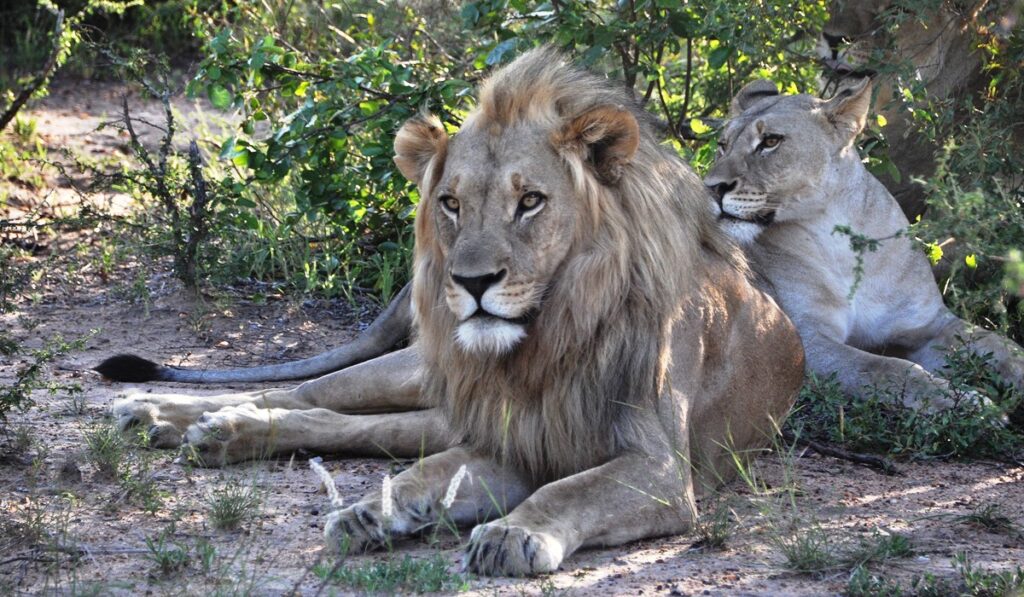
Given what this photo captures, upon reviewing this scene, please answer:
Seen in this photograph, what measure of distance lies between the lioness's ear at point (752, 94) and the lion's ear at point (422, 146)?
219cm

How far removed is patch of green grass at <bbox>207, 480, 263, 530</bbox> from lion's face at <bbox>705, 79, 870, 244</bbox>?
241 centimetres

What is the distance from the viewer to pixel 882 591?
9.62 feet

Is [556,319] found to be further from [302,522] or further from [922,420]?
[922,420]

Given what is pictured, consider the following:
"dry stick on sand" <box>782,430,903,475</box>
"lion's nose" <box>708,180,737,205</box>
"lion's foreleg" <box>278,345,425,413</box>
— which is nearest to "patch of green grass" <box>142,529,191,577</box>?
"lion's foreleg" <box>278,345,425,413</box>

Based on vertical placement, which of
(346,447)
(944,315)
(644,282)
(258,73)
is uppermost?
(258,73)

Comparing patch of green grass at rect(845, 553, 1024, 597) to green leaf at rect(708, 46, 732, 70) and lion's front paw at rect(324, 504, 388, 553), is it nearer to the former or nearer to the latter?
lion's front paw at rect(324, 504, 388, 553)

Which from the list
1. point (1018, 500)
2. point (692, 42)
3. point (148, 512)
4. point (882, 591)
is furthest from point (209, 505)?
point (692, 42)

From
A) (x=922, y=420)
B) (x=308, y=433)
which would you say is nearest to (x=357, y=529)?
(x=308, y=433)

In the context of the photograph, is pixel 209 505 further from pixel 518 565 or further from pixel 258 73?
pixel 258 73

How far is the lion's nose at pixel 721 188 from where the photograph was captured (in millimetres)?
5188

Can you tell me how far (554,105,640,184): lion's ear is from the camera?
3490 mm

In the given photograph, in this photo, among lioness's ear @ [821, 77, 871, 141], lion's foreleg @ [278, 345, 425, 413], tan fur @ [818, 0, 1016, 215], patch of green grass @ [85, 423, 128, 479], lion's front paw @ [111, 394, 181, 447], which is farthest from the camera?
tan fur @ [818, 0, 1016, 215]

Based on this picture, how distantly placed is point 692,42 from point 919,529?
10.6 feet

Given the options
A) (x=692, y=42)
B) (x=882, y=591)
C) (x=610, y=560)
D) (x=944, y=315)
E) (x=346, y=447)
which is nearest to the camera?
(x=882, y=591)
